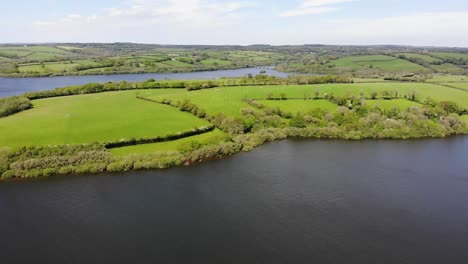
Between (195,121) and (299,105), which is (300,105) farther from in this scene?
(195,121)

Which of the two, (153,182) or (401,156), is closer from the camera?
(153,182)

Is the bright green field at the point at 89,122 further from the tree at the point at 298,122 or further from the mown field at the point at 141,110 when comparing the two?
the tree at the point at 298,122

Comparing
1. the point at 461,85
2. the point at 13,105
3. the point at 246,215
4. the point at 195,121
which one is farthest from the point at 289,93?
the point at 13,105

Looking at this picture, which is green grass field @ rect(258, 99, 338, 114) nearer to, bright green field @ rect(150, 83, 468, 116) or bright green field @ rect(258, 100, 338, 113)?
bright green field @ rect(258, 100, 338, 113)

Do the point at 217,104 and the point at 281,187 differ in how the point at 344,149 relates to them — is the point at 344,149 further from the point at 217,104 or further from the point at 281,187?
the point at 217,104

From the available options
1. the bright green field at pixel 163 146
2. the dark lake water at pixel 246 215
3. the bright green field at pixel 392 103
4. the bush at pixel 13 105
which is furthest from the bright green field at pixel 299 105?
the bush at pixel 13 105

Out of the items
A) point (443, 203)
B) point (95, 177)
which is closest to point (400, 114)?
point (443, 203)
